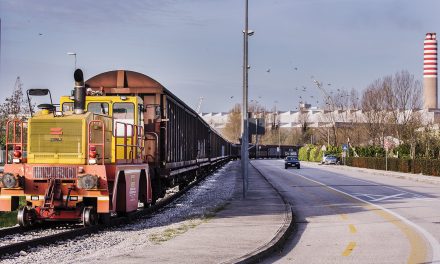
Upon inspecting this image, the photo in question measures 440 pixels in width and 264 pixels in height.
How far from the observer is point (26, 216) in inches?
624

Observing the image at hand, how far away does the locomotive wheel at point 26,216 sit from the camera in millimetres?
15703

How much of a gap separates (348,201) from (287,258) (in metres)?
15.3

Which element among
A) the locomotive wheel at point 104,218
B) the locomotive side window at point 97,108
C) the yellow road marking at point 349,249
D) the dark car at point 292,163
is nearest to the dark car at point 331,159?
the dark car at point 292,163

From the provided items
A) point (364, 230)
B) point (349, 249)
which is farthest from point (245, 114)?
point (349, 249)

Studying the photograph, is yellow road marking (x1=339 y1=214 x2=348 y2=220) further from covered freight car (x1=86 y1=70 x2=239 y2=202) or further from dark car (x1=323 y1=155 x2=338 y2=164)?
dark car (x1=323 y1=155 x2=338 y2=164)

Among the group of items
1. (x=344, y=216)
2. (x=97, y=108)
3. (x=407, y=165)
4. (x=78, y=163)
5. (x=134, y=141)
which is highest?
(x=97, y=108)

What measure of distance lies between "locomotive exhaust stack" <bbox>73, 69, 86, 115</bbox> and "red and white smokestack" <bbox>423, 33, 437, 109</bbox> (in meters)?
111

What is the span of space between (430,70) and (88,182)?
11492 centimetres

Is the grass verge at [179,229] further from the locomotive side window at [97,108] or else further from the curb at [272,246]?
the locomotive side window at [97,108]

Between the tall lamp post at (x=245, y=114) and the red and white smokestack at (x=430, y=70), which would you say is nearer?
the tall lamp post at (x=245, y=114)

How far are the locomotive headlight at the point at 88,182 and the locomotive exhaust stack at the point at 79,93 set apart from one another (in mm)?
2087

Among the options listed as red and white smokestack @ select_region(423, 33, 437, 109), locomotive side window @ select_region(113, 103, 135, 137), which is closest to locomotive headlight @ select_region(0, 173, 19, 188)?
locomotive side window @ select_region(113, 103, 135, 137)

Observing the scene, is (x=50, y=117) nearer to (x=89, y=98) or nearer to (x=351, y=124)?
(x=89, y=98)

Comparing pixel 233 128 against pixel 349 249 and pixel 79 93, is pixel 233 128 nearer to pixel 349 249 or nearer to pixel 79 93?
pixel 79 93
